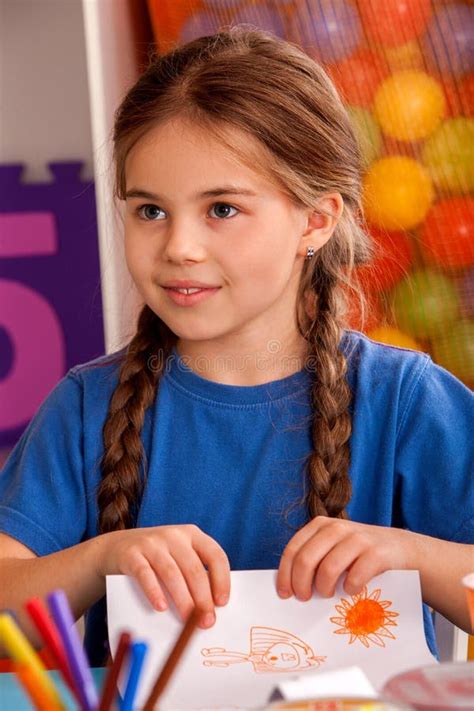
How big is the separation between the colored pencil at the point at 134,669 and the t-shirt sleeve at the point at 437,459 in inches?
23.3

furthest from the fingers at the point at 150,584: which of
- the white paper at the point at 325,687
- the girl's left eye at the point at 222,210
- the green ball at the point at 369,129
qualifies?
the green ball at the point at 369,129

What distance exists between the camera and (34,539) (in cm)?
106

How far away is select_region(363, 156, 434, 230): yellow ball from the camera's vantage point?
2037 mm

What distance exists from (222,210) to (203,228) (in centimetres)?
3

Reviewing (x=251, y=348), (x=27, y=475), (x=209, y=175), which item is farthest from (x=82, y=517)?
(x=209, y=175)

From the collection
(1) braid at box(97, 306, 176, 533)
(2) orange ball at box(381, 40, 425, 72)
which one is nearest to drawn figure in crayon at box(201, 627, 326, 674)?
(1) braid at box(97, 306, 176, 533)

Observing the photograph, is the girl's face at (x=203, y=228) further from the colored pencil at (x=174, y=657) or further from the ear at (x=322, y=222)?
the colored pencil at (x=174, y=657)

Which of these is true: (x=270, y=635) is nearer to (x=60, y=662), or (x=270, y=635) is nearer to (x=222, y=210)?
(x=60, y=662)

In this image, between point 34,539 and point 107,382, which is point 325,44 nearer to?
point 107,382

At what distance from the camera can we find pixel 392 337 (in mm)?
2053

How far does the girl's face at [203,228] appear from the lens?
101cm

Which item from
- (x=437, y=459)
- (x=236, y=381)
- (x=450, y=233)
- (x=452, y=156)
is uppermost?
(x=452, y=156)

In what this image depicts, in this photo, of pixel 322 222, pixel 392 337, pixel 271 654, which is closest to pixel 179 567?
pixel 271 654

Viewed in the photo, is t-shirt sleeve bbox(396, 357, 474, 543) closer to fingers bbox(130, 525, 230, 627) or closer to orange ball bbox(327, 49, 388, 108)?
fingers bbox(130, 525, 230, 627)
